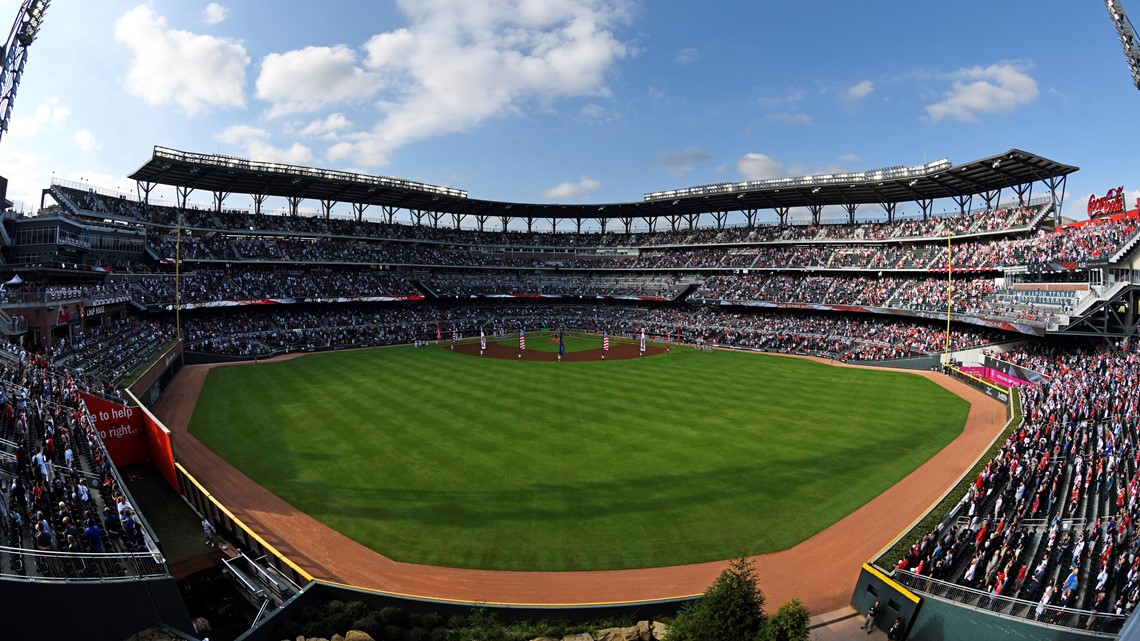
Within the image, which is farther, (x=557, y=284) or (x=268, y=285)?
(x=557, y=284)

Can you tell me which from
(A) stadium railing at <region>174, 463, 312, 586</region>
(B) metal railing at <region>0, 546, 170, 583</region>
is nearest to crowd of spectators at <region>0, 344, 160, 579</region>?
(B) metal railing at <region>0, 546, 170, 583</region>

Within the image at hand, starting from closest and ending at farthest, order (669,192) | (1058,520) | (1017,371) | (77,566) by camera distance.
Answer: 1. (77,566)
2. (1058,520)
3. (1017,371)
4. (669,192)

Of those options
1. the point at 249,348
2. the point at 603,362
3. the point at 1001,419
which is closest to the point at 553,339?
the point at 603,362

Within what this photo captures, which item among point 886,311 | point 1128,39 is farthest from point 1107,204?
point 1128,39

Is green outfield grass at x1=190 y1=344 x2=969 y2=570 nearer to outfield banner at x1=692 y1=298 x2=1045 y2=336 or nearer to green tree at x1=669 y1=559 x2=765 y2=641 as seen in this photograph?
green tree at x1=669 y1=559 x2=765 y2=641

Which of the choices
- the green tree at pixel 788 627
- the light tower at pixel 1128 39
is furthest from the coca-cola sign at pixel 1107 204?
the green tree at pixel 788 627

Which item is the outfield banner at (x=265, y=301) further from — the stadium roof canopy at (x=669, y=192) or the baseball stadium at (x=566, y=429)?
the stadium roof canopy at (x=669, y=192)

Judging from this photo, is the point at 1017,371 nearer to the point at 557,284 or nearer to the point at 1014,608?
the point at 1014,608
